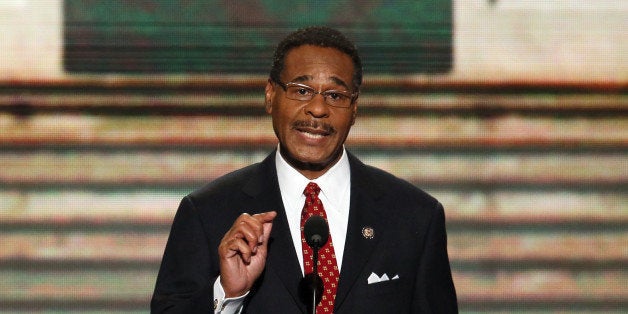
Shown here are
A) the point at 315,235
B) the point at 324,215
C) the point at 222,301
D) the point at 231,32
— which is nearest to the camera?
the point at 315,235

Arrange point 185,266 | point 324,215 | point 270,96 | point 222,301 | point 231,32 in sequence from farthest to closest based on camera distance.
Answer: point 231,32
point 270,96
point 324,215
point 185,266
point 222,301

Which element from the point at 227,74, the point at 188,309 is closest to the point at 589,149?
the point at 227,74

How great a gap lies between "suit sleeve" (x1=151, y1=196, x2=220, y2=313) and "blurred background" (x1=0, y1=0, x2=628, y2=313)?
4.61 ft

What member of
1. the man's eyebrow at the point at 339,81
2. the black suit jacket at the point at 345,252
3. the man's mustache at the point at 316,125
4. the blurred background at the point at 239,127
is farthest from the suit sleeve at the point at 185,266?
the blurred background at the point at 239,127

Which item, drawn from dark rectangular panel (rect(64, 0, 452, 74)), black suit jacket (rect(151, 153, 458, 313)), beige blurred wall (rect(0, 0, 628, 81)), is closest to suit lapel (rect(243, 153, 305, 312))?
black suit jacket (rect(151, 153, 458, 313))

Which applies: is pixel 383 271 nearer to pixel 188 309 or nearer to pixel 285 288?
pixel 285 288

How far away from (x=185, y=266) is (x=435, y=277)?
0.58 meters

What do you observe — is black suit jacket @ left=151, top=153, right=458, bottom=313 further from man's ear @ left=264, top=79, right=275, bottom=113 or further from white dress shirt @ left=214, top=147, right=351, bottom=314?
man's ear @ left=264, top=79, right=275, bottom=113

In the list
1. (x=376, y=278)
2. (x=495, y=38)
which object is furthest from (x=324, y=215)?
(x=495, y=38)

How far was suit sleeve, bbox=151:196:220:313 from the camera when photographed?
250 cm

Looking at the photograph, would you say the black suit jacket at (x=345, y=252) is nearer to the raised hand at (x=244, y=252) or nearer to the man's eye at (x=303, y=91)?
the raised hand at (x=244, y=252)

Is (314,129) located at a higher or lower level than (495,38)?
lower

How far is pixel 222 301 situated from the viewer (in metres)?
2.40

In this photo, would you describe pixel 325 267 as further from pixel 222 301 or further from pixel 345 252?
pixel 222 301
